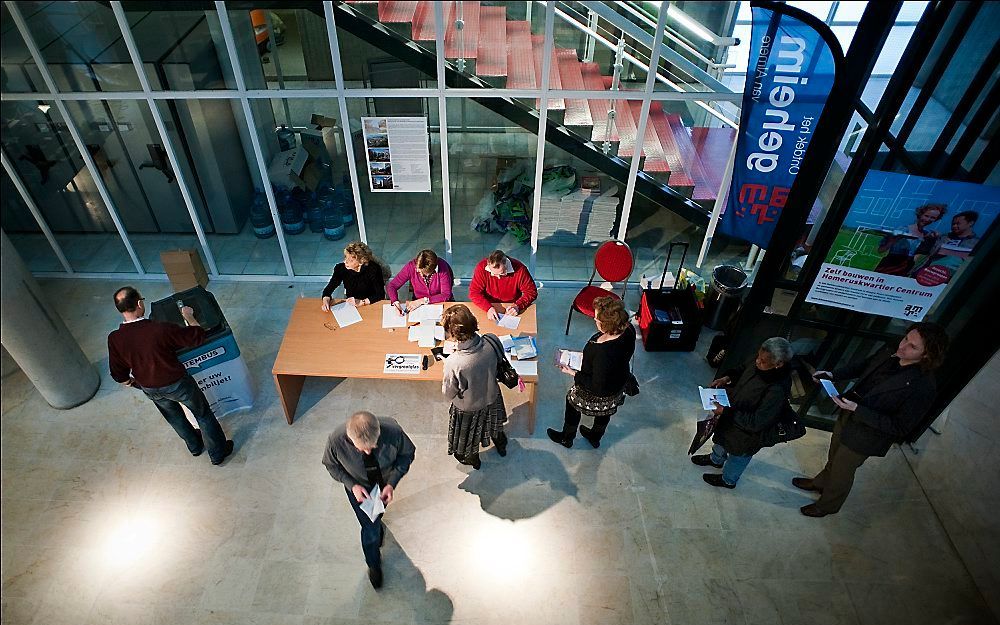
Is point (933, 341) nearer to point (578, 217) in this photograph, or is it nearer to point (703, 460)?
point (703, 460)

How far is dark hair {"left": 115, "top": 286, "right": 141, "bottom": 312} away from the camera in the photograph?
3.99m

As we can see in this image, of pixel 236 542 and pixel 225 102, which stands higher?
pixel 225 102

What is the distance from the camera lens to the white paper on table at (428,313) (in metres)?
5.01

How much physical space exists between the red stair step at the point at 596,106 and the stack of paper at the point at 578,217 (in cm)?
68

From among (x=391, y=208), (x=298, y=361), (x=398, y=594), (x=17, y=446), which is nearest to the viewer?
(x=398, y=594)

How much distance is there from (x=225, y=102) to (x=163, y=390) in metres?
3.84

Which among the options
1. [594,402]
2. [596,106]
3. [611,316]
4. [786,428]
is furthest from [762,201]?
[594,402]

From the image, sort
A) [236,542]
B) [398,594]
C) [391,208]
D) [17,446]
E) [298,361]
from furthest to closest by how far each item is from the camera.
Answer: [391,208]
[17,446]
[298,361]
[236,542]
[398,594]

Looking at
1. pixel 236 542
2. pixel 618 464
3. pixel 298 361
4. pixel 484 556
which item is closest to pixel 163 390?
pixel 298 361

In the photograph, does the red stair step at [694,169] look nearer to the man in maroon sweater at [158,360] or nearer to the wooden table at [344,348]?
the wooden table at [344,348]

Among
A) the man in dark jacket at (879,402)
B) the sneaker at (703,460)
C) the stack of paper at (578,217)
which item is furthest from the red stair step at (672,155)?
the sneaker at (703,460)

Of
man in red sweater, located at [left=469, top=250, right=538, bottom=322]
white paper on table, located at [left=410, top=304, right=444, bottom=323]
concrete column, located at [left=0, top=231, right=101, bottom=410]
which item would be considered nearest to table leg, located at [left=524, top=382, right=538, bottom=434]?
man in red sweater, located at [left=469, top=250, right=538, bottom=322]

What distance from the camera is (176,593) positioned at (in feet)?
13.6

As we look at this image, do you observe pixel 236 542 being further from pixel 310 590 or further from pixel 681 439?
pixel 681 439
